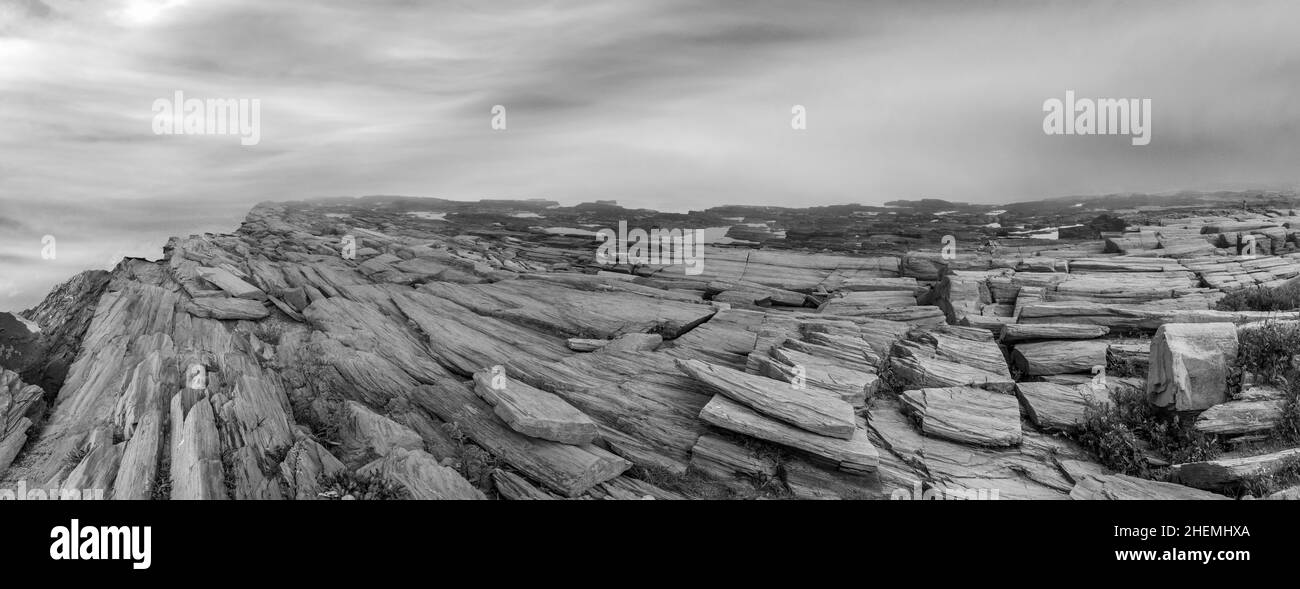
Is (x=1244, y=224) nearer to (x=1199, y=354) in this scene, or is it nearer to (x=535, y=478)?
(x=1199, y=354)

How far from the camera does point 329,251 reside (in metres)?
33.0

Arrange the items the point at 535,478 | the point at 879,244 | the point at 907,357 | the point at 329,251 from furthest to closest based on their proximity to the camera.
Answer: the point at 879,244 → the point at 329,251 → the point at 907,357 → the point at 535,478

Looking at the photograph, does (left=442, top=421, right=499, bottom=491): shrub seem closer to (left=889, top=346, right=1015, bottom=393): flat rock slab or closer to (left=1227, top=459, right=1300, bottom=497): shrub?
(left=889, top=346, right=1015, bottom=393): flat rock slab

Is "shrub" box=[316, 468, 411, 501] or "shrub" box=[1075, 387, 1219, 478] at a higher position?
"shrub" box=[1075, 387, 1219, 478]

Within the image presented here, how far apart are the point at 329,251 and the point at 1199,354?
3780 cm

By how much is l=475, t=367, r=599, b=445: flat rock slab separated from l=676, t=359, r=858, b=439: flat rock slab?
3828mm

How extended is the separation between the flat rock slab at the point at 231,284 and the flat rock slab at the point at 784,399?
2043 centimetres

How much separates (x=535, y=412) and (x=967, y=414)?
12927 mm

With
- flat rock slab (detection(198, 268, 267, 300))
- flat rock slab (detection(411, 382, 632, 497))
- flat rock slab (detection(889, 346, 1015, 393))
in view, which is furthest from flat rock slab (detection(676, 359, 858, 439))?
flat rock slab (detection(198, 268, 267, 300))

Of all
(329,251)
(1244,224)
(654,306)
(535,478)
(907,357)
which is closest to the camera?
(535,478)

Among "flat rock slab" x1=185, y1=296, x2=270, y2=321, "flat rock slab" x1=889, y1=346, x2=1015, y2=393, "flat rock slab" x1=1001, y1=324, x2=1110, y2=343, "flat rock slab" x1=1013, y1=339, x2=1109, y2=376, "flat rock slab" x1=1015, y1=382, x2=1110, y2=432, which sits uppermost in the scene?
"flat rock slab" x1=185, y1=296, x2=270, y2=321

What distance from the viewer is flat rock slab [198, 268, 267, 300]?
85.5ft

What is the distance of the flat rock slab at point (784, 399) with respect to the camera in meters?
15.3
